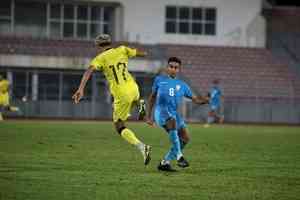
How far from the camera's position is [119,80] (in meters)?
16.0

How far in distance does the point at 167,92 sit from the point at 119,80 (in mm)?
859

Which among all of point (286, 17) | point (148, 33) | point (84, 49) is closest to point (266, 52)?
point (286, 17)

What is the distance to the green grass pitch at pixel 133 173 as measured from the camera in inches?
479

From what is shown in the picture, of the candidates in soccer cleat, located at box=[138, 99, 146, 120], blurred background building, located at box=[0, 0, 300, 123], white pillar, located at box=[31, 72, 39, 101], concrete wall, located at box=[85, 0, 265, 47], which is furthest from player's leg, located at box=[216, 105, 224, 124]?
soccer cleat, located at box=[138, 99, 146, 120]

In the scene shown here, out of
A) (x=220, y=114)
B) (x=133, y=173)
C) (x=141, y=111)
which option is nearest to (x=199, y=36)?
(x=220, y=114)

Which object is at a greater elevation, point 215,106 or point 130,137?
point 130,137

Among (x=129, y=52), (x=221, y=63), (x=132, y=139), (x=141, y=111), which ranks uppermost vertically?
(x=129, y=52)

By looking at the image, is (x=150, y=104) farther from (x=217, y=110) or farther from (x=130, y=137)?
(x=217, y=110)

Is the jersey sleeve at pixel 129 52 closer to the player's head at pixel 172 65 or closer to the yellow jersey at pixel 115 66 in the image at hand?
the yellow jersey at pixel 115 66

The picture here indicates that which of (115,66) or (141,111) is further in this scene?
(141,111)

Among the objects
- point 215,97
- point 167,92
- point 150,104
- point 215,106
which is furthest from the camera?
point 215,106

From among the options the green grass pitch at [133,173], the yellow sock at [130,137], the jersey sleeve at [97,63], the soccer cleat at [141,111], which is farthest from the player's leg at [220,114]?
the jersey sleeve at [97,63]

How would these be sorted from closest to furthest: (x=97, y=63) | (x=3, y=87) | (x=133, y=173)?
(x=133, y=173)
(x=97, y=63)
(x=3, y=87)

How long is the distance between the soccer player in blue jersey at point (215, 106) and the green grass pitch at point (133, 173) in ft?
66.3
